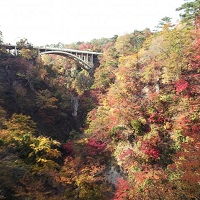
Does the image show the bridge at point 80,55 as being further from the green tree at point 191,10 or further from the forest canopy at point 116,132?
the green tree at point 191,10

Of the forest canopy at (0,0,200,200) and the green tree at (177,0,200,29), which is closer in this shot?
the forest canopy at (0,0,200,200)

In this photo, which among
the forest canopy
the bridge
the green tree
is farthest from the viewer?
the bridge

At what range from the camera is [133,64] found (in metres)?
28.9

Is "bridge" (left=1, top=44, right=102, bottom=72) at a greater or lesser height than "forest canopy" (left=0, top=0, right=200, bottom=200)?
greater

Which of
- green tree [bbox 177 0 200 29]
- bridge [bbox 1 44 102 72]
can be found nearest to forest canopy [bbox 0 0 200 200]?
green tree [bbox 177 0 200 29]

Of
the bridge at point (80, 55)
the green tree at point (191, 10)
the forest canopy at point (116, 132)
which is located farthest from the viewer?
the bridge at point (80, 55)

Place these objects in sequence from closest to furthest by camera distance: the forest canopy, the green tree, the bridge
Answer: the forest canopy < the green tree < the bridge

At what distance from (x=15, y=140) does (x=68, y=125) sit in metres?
13.9

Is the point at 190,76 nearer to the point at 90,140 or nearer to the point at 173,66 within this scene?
the point at 173,66

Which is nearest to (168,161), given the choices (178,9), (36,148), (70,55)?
(36,148)

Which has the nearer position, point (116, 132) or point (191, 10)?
point (116, 132)

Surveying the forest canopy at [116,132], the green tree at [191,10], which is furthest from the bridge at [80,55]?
the green tree at [191,10]

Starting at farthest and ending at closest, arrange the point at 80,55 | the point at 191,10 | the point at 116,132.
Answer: the point at 80,55, the point at 191,10, the point at 116,132

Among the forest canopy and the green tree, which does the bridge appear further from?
the green tree
